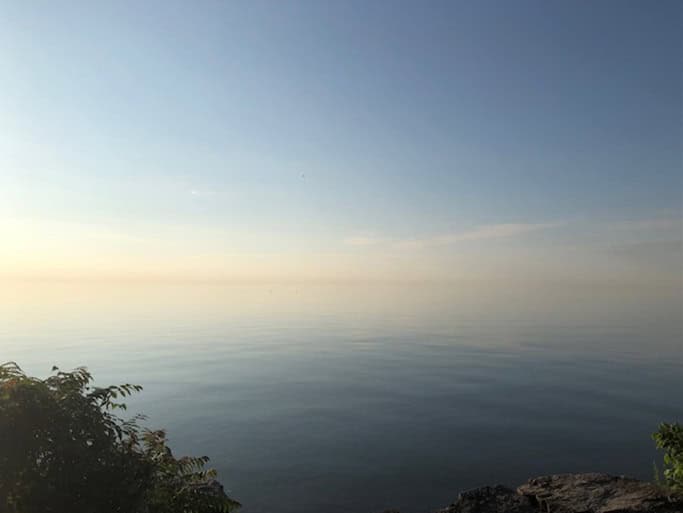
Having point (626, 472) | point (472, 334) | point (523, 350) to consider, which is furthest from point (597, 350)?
point (626, 472)

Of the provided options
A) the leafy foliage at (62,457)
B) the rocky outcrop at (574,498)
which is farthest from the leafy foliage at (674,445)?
the leafy foliage at (62,457)

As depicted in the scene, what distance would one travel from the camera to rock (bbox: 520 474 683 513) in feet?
32.7

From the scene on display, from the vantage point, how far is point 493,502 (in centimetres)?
1202

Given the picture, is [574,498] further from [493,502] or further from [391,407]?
[391,407]

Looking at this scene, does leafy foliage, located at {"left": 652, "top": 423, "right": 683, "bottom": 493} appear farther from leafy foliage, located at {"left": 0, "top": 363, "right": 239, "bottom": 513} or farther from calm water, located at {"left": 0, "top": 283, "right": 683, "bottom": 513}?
leafy foliage, located at {"left": 0, "top": 363, "right": 239, "bottom": 513}

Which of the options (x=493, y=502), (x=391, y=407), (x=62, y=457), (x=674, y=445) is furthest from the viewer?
(x=391, y=407)

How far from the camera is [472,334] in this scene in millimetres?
68188

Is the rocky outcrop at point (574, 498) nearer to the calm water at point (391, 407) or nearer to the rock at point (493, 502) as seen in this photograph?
the rock at point (493, 502)

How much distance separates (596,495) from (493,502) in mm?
2789

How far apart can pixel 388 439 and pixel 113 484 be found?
17868 millimetres

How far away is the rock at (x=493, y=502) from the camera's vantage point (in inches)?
460

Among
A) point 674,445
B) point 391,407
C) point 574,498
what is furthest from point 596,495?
point 391,407

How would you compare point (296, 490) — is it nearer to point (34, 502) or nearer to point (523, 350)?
point (34, 502)

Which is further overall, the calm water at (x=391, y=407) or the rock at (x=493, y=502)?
the calm water at (x=391, y=407)
